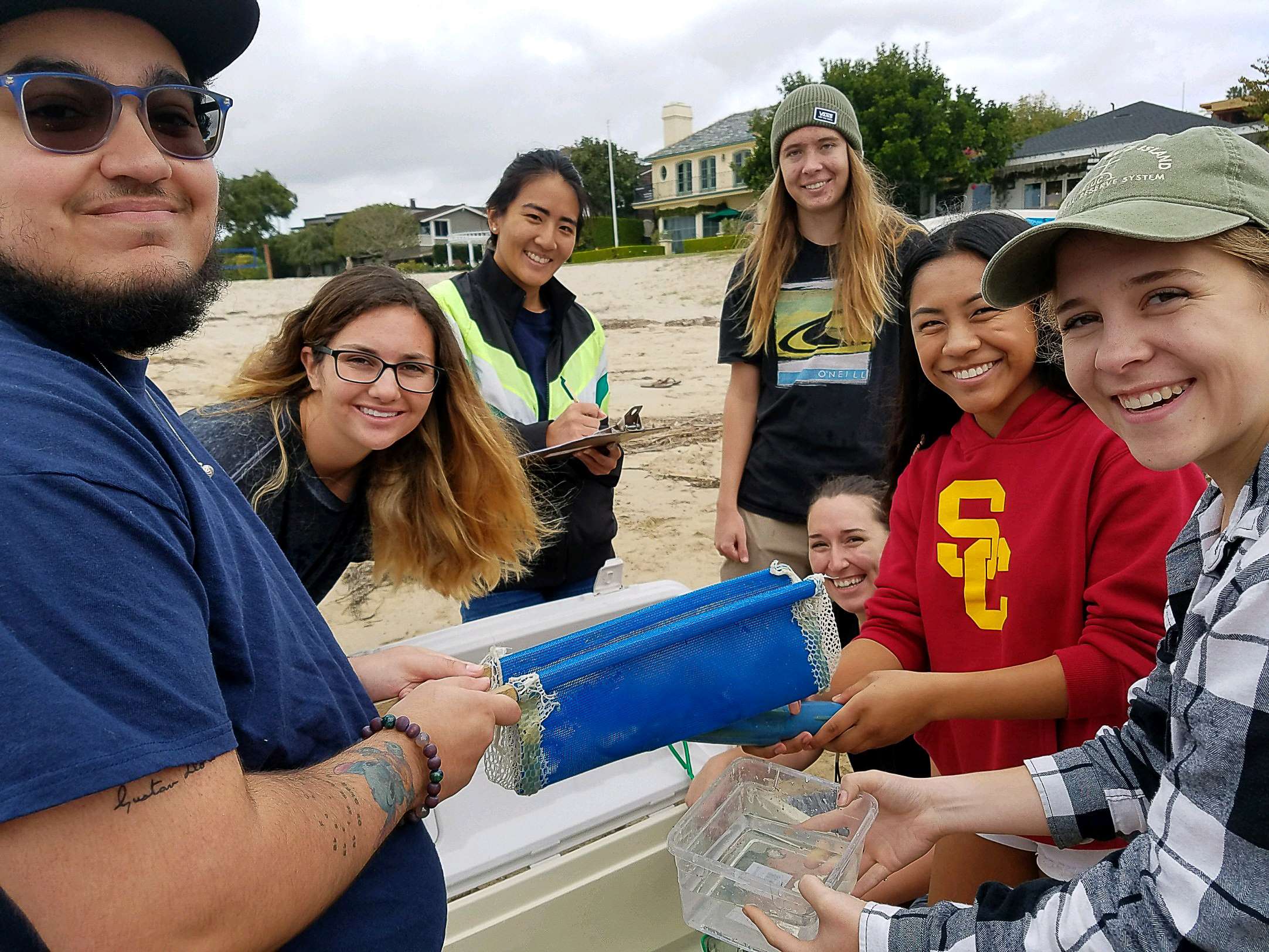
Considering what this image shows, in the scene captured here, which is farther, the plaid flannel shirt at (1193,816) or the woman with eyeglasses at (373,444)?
the woman with eyeglasses at (373,444)

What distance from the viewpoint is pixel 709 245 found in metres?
27.4

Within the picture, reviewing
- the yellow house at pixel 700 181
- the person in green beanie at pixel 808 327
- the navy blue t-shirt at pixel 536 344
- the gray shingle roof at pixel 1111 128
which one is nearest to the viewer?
the person in green beanie at pixel 808 327

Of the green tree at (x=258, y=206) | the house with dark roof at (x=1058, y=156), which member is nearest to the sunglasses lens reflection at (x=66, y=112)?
the house with dark roof at (x=1058, y=156)

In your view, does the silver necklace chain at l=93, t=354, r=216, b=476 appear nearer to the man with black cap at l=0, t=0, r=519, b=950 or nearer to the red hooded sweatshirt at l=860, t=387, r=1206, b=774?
the man with black cap at l=0, t=0, r=519, b=950

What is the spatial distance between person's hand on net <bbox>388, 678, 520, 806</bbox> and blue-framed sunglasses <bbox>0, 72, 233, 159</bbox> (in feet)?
2.49

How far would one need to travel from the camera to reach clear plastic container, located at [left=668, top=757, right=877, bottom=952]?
1497mm

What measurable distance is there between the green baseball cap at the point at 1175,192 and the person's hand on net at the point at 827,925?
37.5 inches

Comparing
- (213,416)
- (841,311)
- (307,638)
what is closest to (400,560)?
(213,416)

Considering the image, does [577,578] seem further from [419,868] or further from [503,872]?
[419,868]

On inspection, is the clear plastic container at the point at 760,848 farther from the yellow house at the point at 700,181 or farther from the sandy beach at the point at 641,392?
the yellow house at the point at 700,181

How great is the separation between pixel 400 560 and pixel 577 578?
837 millimetres

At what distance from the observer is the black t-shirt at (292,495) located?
6.45 feet

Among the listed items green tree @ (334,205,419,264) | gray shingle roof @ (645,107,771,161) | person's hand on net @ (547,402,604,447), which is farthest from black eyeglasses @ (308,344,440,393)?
gray shingle roof @ (645,107,771,161)

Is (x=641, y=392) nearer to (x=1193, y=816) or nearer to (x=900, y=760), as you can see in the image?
(x=900, y=760)
